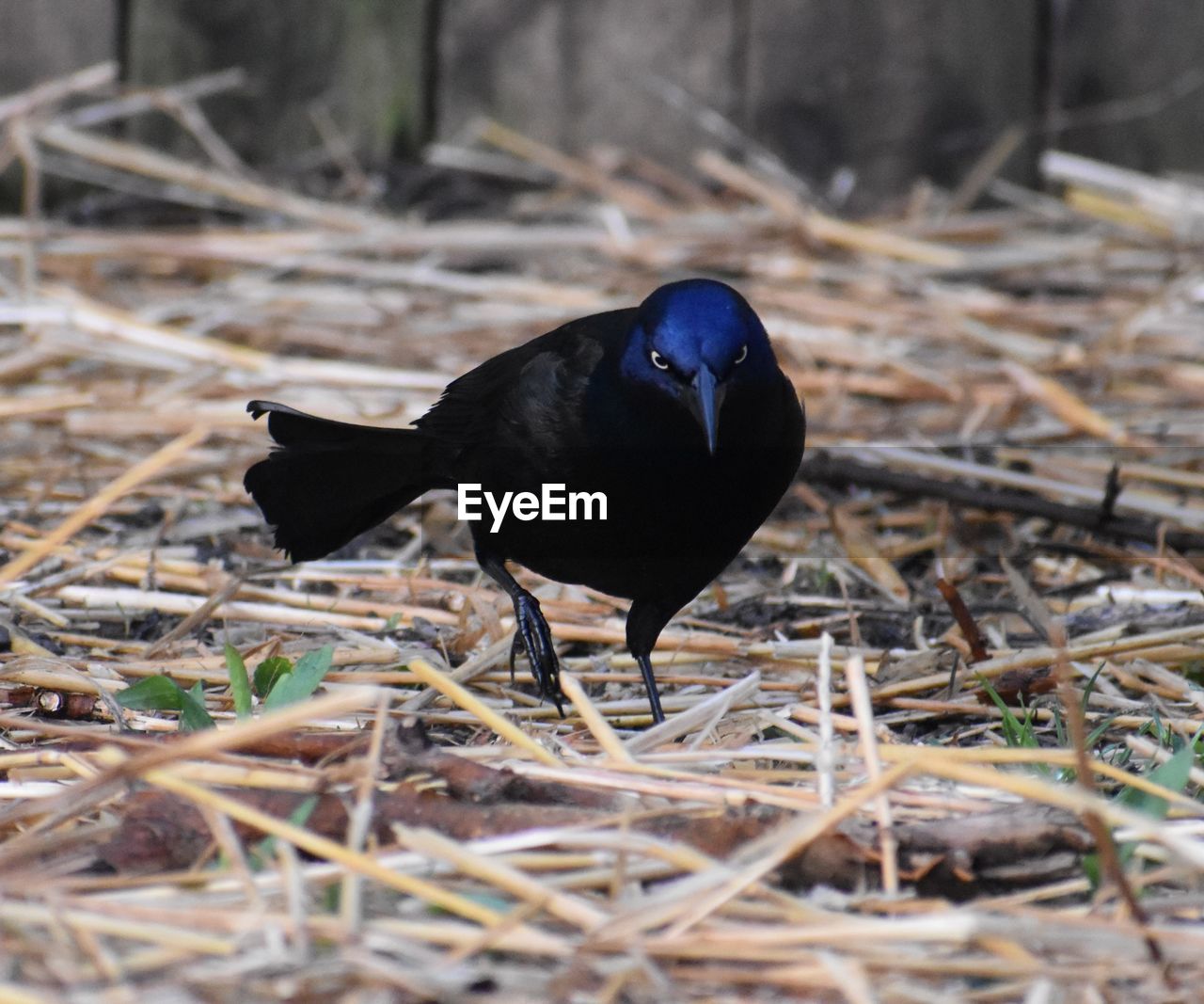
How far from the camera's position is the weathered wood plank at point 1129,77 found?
579cm

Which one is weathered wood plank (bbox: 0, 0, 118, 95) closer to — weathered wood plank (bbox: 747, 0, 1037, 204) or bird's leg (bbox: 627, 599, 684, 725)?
weathered wood plank (bbox: 747, 0, 1037, 204)

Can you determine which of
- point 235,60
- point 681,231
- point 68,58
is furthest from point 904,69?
point 68,58

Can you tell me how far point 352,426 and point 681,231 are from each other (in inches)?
96.1

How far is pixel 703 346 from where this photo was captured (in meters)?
2.55

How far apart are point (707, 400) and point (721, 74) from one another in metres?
3.50

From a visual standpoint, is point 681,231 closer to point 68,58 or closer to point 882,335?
point 882,335

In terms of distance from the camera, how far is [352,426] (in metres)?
3.27

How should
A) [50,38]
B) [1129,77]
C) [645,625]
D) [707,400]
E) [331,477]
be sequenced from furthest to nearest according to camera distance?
[1129,77] → [50,38] → [331,477] → [645,625] → [707,400]

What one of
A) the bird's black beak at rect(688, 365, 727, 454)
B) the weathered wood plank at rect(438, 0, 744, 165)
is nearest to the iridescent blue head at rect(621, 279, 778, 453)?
the bird's black beak at rect(688, 365, 727, 454)

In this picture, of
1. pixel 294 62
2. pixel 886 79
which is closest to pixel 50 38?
pixel 294 62

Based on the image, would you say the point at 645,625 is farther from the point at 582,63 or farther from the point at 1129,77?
the point at 1129,77

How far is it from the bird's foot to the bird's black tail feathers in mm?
433

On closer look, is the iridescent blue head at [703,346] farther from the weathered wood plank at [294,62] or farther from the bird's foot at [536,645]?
the weathered wood plank at [294,62]

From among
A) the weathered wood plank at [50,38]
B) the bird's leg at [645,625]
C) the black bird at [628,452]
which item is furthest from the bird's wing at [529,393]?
the weathered wood plank at [50,38]
